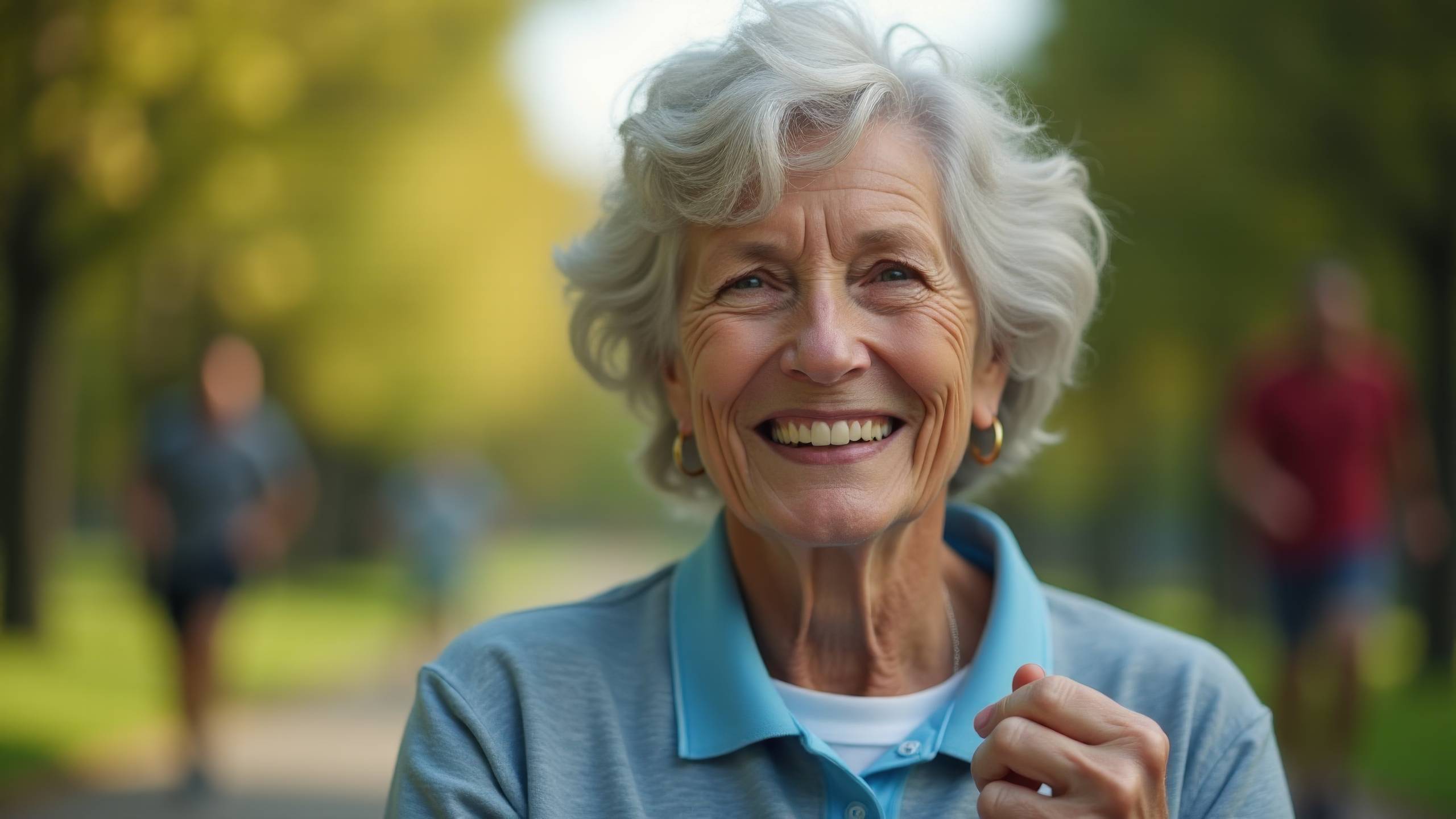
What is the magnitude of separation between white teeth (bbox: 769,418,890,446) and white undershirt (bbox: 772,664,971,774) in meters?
0.41

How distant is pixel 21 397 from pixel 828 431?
11.7m

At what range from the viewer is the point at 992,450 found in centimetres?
257

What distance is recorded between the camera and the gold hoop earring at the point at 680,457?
257cm

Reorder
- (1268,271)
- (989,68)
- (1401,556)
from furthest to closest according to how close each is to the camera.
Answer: (1401,556)
(1268,271)
(989,68)

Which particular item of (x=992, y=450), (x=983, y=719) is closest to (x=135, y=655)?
(x=992, y=450)

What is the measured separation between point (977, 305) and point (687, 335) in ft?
1.59

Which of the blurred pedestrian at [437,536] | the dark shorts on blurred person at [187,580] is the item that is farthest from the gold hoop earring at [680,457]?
the blurred pedestrian at [437,536]

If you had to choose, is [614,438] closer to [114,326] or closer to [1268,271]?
[114,326]

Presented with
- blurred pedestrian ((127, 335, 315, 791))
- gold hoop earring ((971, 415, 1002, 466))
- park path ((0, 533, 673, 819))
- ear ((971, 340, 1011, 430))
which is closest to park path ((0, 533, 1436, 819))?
park path ((0, 533, 673, 819))

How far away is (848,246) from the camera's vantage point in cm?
221

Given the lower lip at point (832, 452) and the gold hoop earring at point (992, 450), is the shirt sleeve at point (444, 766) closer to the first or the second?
the lower lip at point (832, 452)

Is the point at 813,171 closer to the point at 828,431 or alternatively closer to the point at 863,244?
the point at 863,244

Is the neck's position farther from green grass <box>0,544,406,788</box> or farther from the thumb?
green grass <box>0,544,406,788</box>

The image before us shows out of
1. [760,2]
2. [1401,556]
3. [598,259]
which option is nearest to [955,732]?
[598,259]
